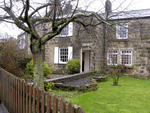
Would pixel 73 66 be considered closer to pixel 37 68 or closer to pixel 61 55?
pixel 61 55

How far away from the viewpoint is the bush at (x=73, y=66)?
46.3 feet

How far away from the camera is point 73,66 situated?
14086 mm

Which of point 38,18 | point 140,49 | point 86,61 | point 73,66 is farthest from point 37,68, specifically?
point 86,61

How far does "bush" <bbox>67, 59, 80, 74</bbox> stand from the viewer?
46.3 ft

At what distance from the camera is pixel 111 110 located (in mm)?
4664

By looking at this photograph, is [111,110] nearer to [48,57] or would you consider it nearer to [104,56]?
[104,56]

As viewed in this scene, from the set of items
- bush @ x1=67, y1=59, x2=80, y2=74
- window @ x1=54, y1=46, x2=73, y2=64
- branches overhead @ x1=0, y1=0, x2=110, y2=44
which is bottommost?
bush @ x1=67, y1=59, x2=80, y2=74

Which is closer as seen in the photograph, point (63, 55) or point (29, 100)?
point (29, 100)

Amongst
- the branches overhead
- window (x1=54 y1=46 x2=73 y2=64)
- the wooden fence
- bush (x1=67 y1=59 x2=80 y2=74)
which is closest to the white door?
window (x1=54 y1=46 x2=73 y2=64)

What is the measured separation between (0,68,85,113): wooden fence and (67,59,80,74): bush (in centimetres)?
956

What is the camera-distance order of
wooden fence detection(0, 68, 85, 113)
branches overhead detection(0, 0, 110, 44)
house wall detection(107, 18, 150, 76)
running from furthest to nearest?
1. house wall detection(107, 18, 150, 76)
2. branches overhead detection(0, 0, 110, 44)
3. wooden fence detection(0, 68, 85, 113)

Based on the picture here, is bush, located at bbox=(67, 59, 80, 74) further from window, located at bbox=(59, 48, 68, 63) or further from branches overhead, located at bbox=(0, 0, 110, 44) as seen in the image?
branches overhead, located at bbox=(0, 0, 110, 44)

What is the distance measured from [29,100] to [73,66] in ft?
36.4

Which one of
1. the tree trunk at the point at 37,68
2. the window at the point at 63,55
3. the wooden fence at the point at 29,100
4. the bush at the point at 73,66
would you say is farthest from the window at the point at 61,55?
the wooden fence at the point at 29,100
